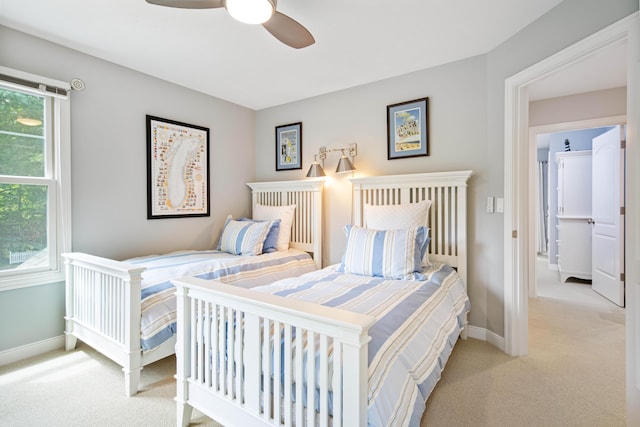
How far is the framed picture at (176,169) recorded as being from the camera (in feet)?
9.82

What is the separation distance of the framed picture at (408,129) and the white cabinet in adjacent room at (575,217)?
3352mm

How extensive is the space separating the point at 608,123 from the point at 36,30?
5.27 m

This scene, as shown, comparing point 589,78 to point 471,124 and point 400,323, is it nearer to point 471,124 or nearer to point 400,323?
point 471,124

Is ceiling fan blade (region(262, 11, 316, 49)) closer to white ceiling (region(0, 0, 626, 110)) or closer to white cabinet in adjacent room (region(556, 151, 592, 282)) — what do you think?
white ceiling (region(0, 0, 626, 110))

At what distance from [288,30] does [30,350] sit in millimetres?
2920

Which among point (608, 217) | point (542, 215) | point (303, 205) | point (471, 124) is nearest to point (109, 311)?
point (303, 205)

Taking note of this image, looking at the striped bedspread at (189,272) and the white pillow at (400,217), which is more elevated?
the white pillow at (400,217)

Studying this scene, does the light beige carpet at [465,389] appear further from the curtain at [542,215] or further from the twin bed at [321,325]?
the curtain at [542,215]

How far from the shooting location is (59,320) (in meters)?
2.45

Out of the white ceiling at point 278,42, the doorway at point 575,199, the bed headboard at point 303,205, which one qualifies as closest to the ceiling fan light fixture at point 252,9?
the white ceiling at point 278,42

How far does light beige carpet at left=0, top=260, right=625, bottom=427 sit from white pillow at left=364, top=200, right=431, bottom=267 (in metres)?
0.89

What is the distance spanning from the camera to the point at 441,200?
107 inches

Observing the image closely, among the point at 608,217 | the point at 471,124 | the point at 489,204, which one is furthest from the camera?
the point at 608,217

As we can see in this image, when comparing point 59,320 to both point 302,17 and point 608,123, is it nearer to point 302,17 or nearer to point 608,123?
point 302,17
